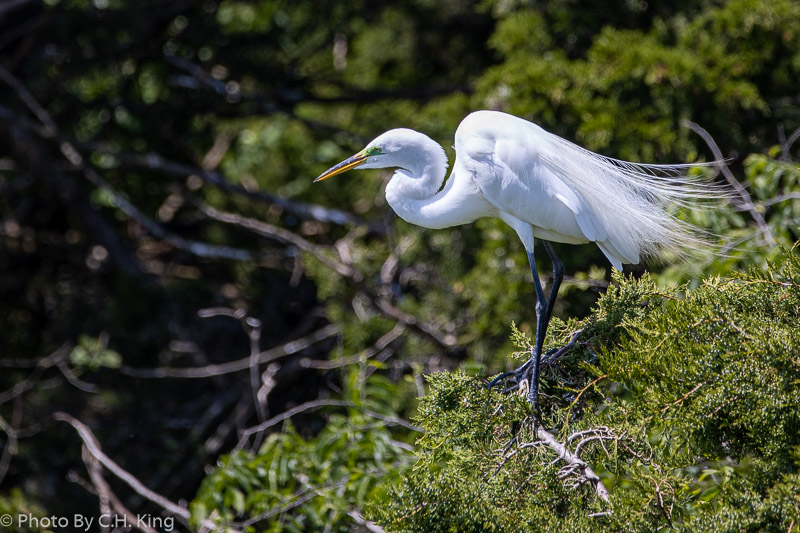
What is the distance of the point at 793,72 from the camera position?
11.6 feet

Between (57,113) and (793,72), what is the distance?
12.9 ft

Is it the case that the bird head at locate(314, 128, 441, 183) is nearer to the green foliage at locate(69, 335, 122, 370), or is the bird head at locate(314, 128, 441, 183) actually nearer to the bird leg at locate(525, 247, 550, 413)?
the bird leg at locate(525, 247, 550, 413)

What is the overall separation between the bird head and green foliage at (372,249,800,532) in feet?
2.39

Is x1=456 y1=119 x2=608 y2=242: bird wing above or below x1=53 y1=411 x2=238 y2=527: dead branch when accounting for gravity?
above

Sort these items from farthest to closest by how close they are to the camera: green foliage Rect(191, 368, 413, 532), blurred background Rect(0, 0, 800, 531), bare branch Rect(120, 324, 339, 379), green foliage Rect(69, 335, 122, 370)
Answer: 1. green foliage Rect(69, 335, 122, 370)
2. bare branch Rect(120, 324, 339, 379)
3. blurred background Rect(0, 0, 800, 531)
4. green foliage Rect(191, 368, 413, 532)

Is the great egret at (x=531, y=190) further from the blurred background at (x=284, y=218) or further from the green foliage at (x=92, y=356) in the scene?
the green foliage at (x=92, y=356)

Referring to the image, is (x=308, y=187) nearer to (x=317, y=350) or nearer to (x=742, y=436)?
(x=317, y=350)

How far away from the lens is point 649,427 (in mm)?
1726

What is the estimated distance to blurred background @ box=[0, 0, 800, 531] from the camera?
10.0 ft

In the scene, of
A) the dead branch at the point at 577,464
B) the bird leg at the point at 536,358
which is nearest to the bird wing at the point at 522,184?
the bird leg at the point at 536,358

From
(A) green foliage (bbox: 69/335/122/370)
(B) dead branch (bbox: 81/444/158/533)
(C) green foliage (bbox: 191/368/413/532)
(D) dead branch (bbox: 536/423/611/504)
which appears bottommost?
(A) green foliage (bbox: 69/335/122/370)

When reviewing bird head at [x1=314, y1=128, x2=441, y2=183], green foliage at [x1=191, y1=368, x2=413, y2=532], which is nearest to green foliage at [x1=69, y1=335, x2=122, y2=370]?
green foliage at [x1=191, y1=368, x2=413, y2=532]

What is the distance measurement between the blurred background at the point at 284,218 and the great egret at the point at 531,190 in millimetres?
294

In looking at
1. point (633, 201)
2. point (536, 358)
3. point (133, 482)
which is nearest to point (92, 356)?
point (133, 482)
